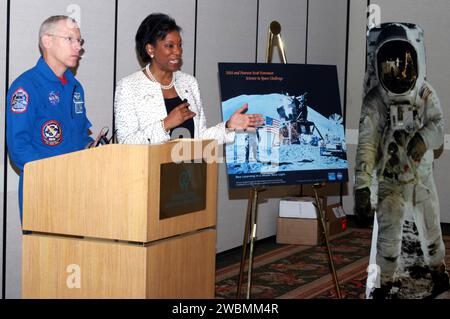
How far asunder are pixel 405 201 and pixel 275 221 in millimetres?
2991

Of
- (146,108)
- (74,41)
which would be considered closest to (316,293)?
(146,108)

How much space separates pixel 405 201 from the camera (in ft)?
16.0

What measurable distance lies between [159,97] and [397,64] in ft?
5.02

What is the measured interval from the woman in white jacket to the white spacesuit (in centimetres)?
100

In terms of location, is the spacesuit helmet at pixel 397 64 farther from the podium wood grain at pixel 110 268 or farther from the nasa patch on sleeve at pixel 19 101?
the nasa patch on sleeve at pixel 19 101

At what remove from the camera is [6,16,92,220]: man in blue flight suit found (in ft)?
11.9

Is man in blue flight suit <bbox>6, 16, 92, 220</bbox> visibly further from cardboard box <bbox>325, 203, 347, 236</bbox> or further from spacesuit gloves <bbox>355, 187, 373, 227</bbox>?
cardboard box <bbox>325, 203, 347, 236</bbox>

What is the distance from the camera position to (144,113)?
416cm

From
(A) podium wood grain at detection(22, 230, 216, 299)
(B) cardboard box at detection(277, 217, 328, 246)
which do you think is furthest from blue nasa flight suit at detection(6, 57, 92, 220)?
(B) cardboard box at detection(277, 217, 328, 246)

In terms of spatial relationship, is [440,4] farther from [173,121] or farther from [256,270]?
[173,121]

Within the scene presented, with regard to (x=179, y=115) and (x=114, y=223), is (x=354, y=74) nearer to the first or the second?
(x=179, y=115)

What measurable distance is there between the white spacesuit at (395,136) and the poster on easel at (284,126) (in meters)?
0.37

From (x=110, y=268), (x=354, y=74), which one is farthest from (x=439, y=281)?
(x=354, y=74)

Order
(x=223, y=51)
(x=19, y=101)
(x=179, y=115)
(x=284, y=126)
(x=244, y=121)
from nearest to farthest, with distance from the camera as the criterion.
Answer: (x=19, y=101), (x=179, y=115), (x=244, y=121), (x=284, y=126), (x=223, y=51)
